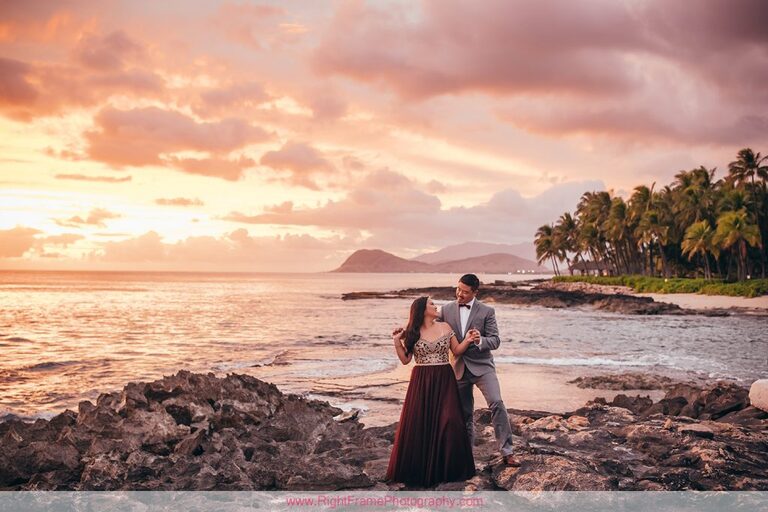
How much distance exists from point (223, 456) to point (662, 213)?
6957cm

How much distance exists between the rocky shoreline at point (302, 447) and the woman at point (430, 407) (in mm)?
261

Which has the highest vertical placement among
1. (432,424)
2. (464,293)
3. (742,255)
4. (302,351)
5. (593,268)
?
(742,255)

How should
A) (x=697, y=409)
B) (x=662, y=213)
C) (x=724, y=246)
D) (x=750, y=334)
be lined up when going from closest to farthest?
1. (x=697, y=409)
2. (x=750, y=334)
3. (x=724, y=246)
4. (x=662, y=213)

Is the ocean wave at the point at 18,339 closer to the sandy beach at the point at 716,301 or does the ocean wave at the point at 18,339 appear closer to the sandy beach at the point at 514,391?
the sandy beach at the point at 514,391

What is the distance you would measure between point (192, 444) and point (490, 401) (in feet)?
12.9

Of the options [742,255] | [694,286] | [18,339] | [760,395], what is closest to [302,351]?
[18,339]

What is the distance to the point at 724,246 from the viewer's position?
53.4 meters

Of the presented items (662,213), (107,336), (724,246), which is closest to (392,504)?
(107,336)

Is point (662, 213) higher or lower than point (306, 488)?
higher

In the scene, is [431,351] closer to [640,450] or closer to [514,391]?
[640,450]

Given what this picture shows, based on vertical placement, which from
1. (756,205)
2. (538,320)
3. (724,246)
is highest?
(756,205)

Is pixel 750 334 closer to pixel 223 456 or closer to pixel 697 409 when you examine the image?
pixel 697 409

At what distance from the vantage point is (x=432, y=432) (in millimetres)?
6254

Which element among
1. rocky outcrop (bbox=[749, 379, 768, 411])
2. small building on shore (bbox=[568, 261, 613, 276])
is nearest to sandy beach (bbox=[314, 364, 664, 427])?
rocky outcrop (bbox=[749, 379, 768, 411])
